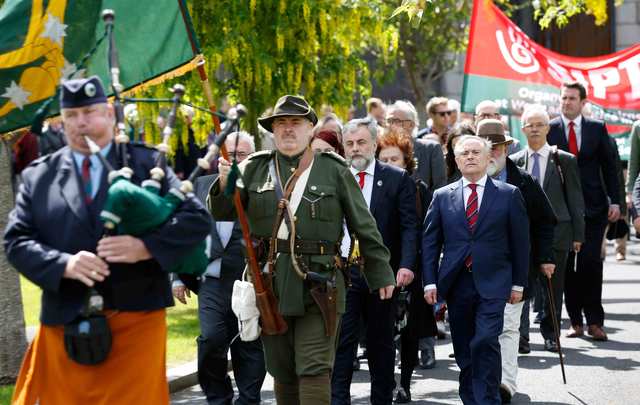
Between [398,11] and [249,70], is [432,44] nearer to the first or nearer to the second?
[249,70]

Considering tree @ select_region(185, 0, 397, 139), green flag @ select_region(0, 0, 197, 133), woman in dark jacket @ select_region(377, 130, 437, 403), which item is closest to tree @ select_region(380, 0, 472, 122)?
tree @ select_region(185, 0, 397, 139)

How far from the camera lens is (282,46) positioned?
12984mm

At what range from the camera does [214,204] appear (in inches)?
289

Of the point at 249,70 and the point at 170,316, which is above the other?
the point at 249,70

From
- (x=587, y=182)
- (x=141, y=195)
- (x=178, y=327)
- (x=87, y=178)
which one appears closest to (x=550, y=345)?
(x=587, y=182)

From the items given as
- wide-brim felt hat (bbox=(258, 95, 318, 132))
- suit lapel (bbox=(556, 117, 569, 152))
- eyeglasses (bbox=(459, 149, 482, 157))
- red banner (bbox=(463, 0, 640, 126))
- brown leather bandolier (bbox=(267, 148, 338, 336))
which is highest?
red banner (bbox=(463, 0, 640, 126))

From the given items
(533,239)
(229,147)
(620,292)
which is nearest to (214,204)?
(229,147)

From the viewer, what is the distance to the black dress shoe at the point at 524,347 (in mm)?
11359

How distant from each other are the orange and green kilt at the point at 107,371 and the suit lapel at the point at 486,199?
3341 millimetres

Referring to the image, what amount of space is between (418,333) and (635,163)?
153 inches

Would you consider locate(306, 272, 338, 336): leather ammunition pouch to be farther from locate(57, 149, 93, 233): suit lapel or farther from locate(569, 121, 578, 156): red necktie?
locate(569, 121, 578, 156): red necktie

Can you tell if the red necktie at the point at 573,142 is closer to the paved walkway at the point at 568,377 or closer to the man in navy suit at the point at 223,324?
the paved walkway at the point at 568,377

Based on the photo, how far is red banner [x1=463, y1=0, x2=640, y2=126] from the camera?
1465cm

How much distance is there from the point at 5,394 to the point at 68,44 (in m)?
2.77
